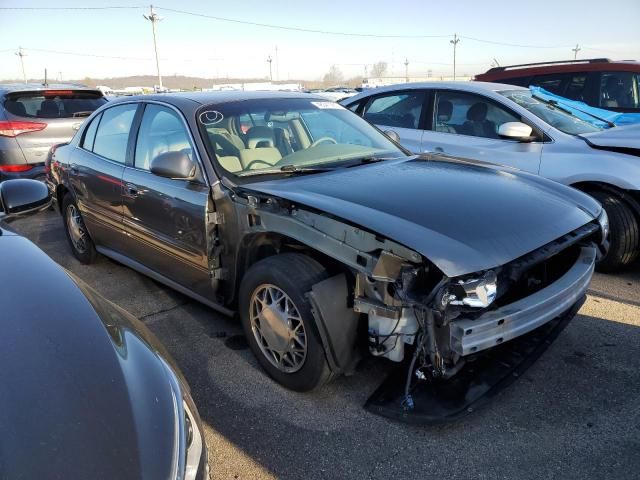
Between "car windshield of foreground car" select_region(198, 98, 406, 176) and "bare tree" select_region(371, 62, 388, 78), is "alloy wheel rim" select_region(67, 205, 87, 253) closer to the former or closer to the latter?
"car windshield of foreground car" select_region(198, 98, 406, 176)

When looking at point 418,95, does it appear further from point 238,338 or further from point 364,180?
point 238,338

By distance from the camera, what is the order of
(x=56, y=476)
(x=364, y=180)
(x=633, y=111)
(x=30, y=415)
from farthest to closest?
1. (x=633, y=111)
2. (x=364, y=180)
3. (x=30, y=415)
4. (x=56, y=476)

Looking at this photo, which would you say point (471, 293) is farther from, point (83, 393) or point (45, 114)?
point (45, 114)

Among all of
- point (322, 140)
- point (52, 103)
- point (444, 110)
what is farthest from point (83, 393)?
point (52, 103)

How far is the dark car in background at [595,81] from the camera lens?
7.12 m

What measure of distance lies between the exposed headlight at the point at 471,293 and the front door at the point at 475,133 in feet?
9.78

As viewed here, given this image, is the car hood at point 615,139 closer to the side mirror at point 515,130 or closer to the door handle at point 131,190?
the side mirror at point 515,130

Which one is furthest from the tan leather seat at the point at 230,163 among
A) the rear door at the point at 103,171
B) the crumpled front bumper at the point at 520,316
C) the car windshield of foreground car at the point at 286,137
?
the crumpled front bumper at the point at 520,316

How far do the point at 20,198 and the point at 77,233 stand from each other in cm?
246

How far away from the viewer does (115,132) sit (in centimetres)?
420

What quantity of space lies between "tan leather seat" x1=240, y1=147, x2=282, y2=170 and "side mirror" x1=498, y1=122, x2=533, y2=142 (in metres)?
2.42

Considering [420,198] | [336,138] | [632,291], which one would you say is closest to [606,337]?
[632,291]

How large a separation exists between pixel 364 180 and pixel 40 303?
180cm

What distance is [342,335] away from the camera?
2.54m
